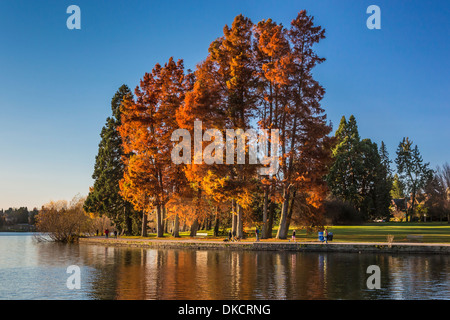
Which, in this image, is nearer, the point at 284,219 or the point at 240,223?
the point at 284,219

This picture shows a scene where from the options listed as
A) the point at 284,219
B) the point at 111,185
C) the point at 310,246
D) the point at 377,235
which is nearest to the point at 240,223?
the point at 284,219

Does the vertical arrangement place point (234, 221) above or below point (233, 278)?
above

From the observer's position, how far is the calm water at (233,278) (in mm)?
17156

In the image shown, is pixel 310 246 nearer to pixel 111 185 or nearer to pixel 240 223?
pixel 240 223

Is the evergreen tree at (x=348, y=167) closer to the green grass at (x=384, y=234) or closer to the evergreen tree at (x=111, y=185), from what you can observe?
the green grass at (x=384, y=234)

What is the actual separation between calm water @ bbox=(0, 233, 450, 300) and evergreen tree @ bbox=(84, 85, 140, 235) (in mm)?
27973

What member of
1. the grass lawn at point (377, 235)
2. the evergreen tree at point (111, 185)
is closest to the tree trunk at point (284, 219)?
the grass lawn at point (377, 235)

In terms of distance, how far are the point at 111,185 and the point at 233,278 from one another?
40723 millimetres

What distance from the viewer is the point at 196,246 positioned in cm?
3897

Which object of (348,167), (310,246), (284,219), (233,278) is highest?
(348,167)

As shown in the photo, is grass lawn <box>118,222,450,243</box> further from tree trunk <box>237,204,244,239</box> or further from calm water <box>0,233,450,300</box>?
calm water <box>0,233,450,300</box>

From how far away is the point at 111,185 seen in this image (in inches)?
2315

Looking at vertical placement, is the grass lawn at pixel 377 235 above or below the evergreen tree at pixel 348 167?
below

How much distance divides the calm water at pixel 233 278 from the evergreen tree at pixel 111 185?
27973 mm
